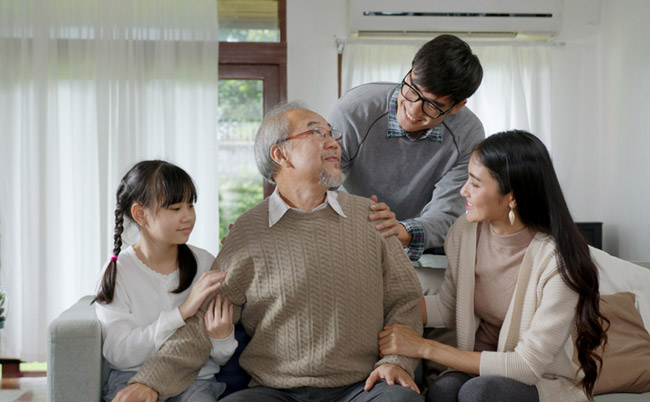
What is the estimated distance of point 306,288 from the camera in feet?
5.87

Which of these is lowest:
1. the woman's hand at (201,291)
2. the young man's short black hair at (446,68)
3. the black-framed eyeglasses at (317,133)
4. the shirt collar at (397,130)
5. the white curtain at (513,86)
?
the woman's hand at (201,291)

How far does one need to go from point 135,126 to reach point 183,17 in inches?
31.3

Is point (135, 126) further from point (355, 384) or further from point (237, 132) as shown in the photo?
point (355, 384)

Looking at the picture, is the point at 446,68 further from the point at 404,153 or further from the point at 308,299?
the point at 308,299

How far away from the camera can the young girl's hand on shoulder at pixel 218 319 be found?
5.86 ft

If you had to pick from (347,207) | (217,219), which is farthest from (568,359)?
(217,219)

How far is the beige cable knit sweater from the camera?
1756 mm

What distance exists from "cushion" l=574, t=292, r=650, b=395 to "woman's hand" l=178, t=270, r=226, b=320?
4.08 ft

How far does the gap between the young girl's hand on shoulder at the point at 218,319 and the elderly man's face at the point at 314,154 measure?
1.48 feet

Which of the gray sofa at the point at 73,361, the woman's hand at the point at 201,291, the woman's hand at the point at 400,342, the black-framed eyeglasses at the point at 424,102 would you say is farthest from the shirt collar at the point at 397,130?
the gray sofa at the point at 73,361

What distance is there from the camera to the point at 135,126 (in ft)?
13.4

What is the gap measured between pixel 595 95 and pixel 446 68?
2858 millimetres

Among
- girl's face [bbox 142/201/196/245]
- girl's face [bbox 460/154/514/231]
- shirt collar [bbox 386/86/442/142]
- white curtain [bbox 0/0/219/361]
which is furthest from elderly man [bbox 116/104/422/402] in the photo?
white curtain [bbox 0/0/219/361]

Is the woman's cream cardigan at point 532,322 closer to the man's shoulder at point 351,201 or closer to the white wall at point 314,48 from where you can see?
the man's shoulder at point 351,201
